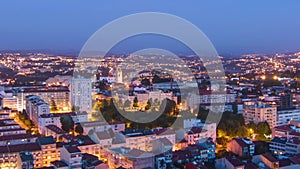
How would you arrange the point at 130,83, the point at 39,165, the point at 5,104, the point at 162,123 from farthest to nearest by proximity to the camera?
the point at 130,83, the point at 5,104, the point at 162,123, the point at 39,165

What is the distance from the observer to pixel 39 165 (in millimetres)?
3836

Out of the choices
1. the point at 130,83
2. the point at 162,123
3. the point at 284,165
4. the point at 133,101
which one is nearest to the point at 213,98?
the point at 133,101

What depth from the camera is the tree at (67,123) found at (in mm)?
5180

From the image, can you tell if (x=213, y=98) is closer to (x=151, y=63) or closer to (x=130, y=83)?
(x=130, y=83)

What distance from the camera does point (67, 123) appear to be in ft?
17.2

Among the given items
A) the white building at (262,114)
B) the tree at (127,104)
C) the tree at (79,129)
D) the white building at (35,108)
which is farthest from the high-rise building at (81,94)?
the white building at (262,114)

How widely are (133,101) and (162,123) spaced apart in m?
1.63

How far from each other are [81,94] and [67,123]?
67.8 inches

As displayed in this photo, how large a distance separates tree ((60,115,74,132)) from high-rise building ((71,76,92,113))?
1280 millimetres

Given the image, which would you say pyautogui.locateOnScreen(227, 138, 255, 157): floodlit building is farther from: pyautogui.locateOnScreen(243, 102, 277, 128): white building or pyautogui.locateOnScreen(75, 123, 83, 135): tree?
pyautogui.locateOnScreen(75, 123, 83, 135): tree

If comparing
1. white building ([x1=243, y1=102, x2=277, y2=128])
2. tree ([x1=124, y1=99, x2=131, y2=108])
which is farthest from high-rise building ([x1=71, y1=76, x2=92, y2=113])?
white building ([x1=243, y1=102, x2=277, y2=128])

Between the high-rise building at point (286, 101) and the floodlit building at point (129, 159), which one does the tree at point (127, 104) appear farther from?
the floodlit building at point (129, 159)

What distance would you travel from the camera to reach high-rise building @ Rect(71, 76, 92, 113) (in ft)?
22.2

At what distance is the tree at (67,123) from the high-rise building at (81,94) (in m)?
1.28
